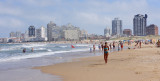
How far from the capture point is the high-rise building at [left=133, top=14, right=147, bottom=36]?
192 metres

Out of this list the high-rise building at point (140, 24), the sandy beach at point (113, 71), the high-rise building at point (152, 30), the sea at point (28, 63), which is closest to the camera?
the sandy beach at point (113, 71)

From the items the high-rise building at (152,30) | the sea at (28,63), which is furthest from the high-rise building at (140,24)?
the sea at (28,63)

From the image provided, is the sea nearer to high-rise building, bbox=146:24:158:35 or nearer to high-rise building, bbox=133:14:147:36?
high-rise building, bbox=133:14:147:36

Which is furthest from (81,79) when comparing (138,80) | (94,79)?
(138,80)

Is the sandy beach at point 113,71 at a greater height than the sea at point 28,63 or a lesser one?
greater

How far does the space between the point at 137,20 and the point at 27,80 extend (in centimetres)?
19755

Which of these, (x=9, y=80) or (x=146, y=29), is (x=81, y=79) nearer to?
(x=9, y=80)

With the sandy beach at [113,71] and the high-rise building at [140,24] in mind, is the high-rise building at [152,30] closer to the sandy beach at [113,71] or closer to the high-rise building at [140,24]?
the high-rise building at [140,24]

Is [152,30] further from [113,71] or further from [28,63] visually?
[113,71]

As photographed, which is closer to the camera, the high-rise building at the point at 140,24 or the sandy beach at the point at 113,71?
the sandy beach at the point at 113,71

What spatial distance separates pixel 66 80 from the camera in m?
7.00

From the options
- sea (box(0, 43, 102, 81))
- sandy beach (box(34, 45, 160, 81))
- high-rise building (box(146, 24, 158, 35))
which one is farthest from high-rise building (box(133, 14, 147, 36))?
sandy beach (box(34, 45, 160, 81))

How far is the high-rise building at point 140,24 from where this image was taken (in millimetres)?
191875

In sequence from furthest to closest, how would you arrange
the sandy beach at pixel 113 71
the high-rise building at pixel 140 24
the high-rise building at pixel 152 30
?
the high-rise building at pixel 140 24
the high-rise building at pixel 152 30
the sandy beach at pixel 113 71
